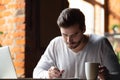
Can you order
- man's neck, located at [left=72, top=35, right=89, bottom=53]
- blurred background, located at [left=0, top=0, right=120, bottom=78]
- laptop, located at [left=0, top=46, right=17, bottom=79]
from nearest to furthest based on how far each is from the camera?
laptop, located at [left=0, top=46, right=17, bottom=79] → man's neck, located at [left=72, top=35, right=89, bottom=53] → blurred background, located at [left=0, top=0, right=120, bottom=78]

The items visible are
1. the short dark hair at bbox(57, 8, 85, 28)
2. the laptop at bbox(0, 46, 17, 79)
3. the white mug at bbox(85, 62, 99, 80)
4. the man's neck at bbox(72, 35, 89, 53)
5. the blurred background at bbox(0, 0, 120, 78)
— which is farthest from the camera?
the blurred background at bbox(0, 0, 120, 78)

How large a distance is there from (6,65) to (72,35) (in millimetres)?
436

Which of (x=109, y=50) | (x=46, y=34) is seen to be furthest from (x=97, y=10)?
(x=109, y=50)

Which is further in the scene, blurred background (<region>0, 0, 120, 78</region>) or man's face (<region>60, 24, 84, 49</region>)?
blurred background (<region>0, 0, 120, 78</region>)

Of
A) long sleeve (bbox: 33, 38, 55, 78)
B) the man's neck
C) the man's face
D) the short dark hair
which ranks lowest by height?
long sleeve (bbox: 33, 38, 55, 78)

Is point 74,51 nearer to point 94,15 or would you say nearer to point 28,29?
point 28,29

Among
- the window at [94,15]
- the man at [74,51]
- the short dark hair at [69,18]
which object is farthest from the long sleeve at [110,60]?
the window at [94,15]

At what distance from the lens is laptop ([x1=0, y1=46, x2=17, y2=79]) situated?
1.67 m

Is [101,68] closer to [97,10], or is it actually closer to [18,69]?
[18,69]

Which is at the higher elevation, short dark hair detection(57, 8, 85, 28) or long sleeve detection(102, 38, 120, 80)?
short dark hair detection(57, 8, 85, 28)

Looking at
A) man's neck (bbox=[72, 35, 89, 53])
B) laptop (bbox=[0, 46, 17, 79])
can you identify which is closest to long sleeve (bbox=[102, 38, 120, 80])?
man's neck (bbox=[72, 35, 89, 53])

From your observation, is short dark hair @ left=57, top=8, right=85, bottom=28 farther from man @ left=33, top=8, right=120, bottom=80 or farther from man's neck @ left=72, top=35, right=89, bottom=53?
man's neck @ left=72, top=35, right=89, bottom=53

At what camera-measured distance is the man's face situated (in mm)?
1888

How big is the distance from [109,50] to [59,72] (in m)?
0.42
